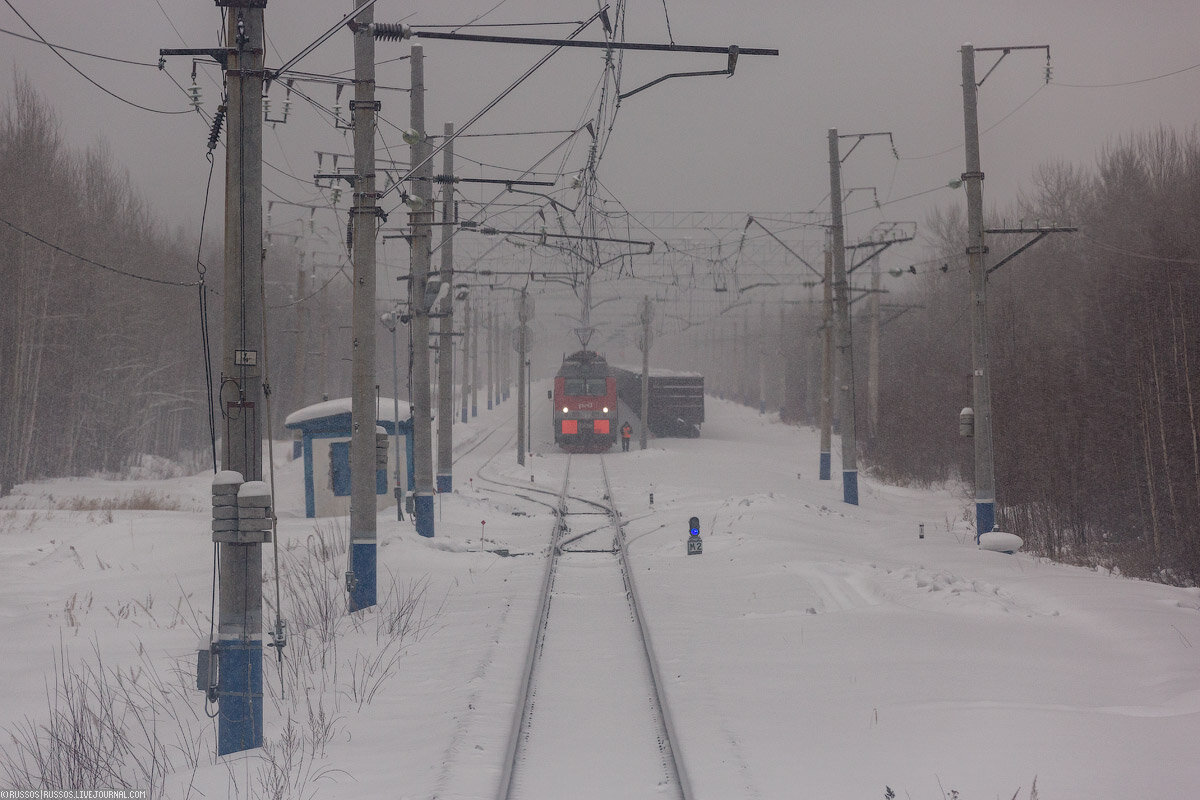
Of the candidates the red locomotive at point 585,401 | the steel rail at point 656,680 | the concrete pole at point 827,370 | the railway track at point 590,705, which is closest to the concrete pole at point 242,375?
the railway track at point 590,705

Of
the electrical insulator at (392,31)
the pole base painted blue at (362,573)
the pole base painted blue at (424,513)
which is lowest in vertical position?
the pole base painted blue at (362,573)

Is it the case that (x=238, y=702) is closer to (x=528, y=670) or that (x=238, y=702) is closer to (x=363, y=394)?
(x=528, y=670)

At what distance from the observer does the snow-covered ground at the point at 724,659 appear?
22.0 ft

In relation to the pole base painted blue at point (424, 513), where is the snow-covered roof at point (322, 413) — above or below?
above

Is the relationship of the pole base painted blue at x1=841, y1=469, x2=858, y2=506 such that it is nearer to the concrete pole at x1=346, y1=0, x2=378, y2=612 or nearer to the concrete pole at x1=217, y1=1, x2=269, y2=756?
the concrete pole at x1=346, y1=0, x2=378, y2=612

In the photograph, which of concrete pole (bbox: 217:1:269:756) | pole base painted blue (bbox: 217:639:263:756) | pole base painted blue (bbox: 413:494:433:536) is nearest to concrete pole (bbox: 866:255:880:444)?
pole base painted blue (bbox: 413:494:433:536)

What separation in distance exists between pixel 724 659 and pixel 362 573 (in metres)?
5.16

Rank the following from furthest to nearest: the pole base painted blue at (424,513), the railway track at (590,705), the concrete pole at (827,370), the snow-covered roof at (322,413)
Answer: the concrete pole at (827,370) → the snow-covered roof at (322,413) → the pole base painted blue at (424,513) → the railway track at (590,705)

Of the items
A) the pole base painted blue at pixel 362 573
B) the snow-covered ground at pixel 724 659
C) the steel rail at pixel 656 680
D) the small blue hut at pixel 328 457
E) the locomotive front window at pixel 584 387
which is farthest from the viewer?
the locomotive front window at pixel 584 387

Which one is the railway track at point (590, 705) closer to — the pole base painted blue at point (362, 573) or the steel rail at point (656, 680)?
the steel rail at point (656, 680)

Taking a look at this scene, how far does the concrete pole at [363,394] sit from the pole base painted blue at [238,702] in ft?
16.6

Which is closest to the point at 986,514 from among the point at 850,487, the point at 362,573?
the point at 850,487

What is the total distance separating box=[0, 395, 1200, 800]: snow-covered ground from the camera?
672cm

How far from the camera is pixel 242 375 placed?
773 cm
